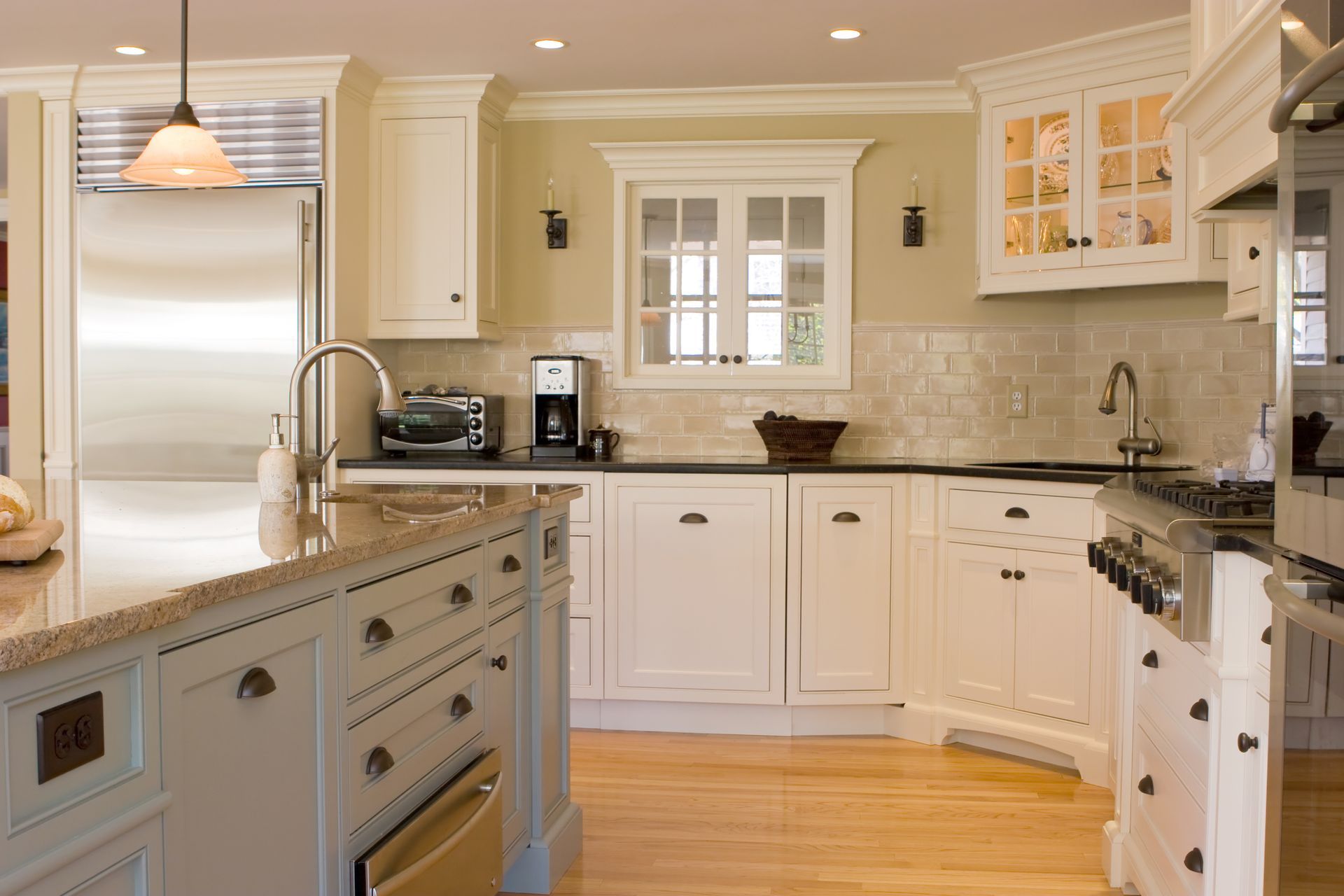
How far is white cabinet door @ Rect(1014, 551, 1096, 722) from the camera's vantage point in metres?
3.44

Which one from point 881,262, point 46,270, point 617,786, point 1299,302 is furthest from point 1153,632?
point 46,270

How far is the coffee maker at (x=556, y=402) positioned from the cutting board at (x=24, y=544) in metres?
2.88

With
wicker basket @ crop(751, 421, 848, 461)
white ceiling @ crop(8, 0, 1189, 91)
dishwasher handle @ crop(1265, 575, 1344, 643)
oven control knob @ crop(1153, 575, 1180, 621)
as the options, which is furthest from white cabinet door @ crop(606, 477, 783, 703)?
dishwasher handle @ crop(1265, 575, 1344, 643)

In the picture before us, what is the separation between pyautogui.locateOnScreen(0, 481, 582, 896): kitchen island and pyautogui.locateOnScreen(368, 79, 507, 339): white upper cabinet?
69.4 inches

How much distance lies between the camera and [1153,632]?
2273 millimetres

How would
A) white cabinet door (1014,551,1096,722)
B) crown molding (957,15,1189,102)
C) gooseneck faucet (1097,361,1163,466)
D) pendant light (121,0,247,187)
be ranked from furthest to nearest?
gooseneck faucet (1097,361,1163,466)
crown molding (957,15,1189,102)
white cabinet door (1014,551,1096,722)
pendant light (121,0,247,187)

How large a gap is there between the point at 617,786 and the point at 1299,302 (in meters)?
2.47

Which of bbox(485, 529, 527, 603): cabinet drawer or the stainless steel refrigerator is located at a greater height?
the stainless steel refrigerator

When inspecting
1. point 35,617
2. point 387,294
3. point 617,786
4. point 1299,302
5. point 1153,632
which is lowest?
point 617,786

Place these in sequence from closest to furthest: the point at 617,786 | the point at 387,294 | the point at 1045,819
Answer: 1. the point at 1045,819
2. the point at 617,786
3. the point at 387,294

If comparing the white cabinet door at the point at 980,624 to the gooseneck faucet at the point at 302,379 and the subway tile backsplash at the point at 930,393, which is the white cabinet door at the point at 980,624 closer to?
the subway tile backsplash at the point at 930,393

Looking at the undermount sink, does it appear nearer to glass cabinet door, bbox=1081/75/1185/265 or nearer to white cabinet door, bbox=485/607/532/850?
glass cabinet door, bbox=1081/75/1185/265

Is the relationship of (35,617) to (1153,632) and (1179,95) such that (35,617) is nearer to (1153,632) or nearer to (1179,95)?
(1153,632)

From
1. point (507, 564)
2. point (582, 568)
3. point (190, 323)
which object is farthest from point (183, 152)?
point (582, 568)
